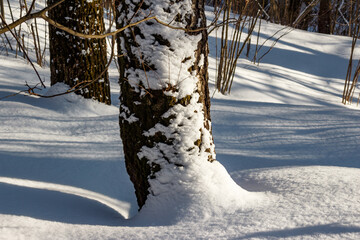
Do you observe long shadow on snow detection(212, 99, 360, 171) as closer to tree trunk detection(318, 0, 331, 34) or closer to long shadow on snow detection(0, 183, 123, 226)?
long shadow on snow detection(0, 183, 123, 226)

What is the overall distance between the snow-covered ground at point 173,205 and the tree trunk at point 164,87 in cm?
18

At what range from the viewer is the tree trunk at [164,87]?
4.42 ft

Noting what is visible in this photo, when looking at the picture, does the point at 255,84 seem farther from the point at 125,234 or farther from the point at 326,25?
the point at 326,25

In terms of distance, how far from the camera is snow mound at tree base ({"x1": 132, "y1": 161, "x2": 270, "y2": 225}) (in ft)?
4.26

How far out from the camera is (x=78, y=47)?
8.94ft

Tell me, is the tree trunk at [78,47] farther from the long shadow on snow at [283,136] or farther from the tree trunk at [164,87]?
the tree trunk at [164,87]

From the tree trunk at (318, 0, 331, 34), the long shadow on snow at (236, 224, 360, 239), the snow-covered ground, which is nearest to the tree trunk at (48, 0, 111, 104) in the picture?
the snow-covered ground

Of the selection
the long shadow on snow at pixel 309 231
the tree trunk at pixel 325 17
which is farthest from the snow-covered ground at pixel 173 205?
the tree trunk at pixel 325 17

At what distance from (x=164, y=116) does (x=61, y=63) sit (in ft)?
5.59

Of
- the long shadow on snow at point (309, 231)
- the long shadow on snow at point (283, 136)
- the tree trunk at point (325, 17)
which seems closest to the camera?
the long shadow on snow at point (309, 231)

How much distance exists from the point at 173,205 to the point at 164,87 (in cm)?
44

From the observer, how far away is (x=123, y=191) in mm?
1830

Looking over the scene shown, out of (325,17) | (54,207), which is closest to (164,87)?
(54,207)

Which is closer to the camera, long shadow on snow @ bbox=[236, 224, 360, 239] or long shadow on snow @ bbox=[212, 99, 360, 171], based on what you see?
long shadow on snow @ bbox=[236, 224, 360, 239]
